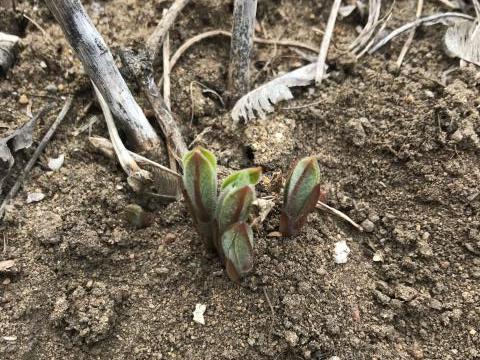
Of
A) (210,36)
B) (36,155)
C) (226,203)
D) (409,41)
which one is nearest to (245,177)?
(226,203)

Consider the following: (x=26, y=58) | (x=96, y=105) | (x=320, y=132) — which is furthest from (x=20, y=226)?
(x=320, y=132)

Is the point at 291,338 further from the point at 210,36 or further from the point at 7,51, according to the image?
the point at 7,51

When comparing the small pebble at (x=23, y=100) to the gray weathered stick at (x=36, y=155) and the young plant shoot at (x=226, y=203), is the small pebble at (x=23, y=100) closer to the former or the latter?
the gray weathered stick at (x=36, y=155)

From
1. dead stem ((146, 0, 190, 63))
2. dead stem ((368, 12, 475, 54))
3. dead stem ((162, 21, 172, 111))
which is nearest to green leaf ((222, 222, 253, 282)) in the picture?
dead stem ((162, 21, 172, 111))

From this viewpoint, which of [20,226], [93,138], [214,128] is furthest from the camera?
[214,128]

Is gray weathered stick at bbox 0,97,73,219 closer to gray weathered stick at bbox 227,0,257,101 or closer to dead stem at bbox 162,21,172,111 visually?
dead stem at bbox 162,21,172,111

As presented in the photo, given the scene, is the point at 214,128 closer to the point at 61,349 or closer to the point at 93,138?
the point at 93,138
